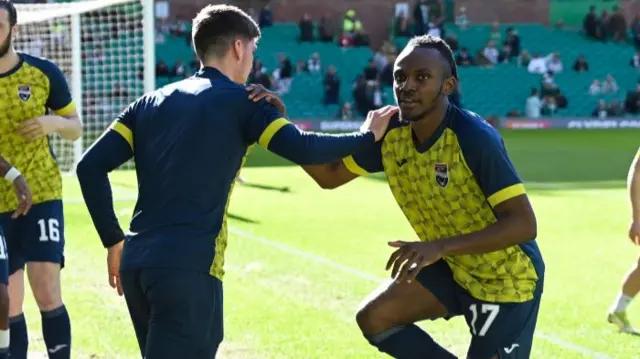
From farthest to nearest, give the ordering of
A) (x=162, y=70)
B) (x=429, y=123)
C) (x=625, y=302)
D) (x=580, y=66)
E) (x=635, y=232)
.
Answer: (x=580, y=66) < (x=162, y=70) < (x=625, y=302) < (x=635, y=232) < (x=429, y=123)

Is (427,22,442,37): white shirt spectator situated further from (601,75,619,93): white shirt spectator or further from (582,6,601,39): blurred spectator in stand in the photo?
(582,6,601,39): blurred spectator in stand

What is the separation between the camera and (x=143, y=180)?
4840 mm

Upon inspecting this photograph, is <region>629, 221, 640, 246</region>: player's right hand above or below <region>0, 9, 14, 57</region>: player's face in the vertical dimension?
below

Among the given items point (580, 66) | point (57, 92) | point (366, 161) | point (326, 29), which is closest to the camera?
point (366, 161)

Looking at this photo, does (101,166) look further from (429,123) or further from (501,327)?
(501,327)

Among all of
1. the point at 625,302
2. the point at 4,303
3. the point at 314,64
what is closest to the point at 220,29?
the point at 4,303

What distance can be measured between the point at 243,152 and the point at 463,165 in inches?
42.3

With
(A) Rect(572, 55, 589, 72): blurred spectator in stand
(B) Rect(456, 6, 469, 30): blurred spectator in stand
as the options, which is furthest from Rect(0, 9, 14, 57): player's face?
(B) Rect(456, 6, 469, 30): blurred spectator in stand

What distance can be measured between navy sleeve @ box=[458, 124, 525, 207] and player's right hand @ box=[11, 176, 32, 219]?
7.60 feet

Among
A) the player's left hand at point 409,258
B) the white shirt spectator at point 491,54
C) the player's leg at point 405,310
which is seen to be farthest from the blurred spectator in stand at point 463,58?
the player's left hand at point 409,258

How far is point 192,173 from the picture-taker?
4719mm

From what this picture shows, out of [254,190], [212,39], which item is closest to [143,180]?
[212,39]

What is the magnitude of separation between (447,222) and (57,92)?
260 cm

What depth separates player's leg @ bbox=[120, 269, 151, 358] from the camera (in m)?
4.79
